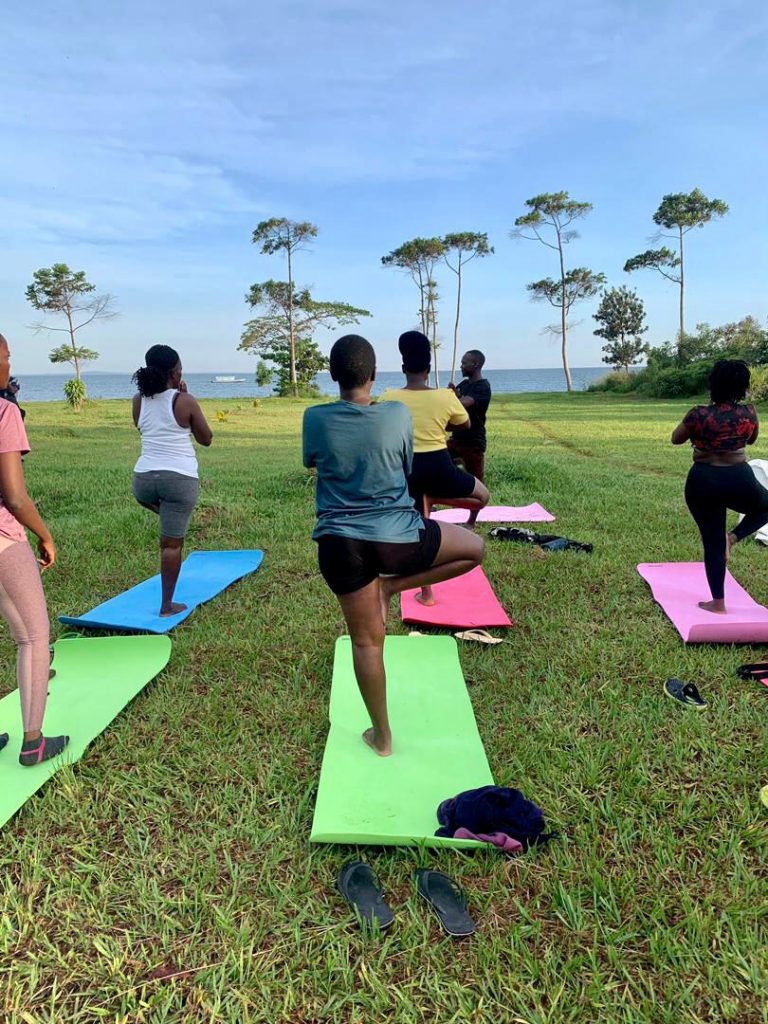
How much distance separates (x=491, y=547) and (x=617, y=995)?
3936 millimetres

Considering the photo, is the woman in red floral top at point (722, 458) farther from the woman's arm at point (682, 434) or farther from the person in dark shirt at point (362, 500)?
the person in dark shirt at point (362, 500)

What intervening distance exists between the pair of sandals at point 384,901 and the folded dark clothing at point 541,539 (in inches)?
146

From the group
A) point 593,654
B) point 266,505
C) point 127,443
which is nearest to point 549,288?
point 127,443

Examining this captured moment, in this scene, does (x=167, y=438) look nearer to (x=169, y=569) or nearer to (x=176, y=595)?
(x=169, y=569)

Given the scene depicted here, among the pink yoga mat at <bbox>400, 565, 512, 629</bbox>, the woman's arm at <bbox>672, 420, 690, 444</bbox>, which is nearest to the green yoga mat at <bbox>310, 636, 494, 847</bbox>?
the pink yoga mat at <bbox>400, 565, 512, 629</bbox>

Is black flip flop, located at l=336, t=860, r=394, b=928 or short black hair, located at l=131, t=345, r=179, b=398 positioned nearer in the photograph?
black flip flop, located at l=336, t=860, r=394, b=928

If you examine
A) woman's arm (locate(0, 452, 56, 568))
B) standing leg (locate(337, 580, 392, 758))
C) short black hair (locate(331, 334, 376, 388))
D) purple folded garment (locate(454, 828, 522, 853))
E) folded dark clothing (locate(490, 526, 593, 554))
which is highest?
short black hair (locate(331, 334, 376, 388))

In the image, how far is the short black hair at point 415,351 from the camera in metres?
→ 3.63

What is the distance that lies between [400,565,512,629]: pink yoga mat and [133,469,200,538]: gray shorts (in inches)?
62.0

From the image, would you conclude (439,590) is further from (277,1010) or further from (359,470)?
(277,1010)

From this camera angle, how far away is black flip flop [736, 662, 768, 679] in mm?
3078

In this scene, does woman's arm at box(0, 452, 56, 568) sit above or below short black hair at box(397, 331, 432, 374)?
below

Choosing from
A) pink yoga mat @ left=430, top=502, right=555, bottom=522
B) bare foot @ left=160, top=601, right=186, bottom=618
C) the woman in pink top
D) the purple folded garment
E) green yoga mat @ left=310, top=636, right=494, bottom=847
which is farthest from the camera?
pink yoga mat @ left=430, top=502, right=555, bottom=522

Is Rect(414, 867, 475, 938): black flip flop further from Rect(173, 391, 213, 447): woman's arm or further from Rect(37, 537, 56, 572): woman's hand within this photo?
Rect(173, 391, 213, 447): woman's arm
